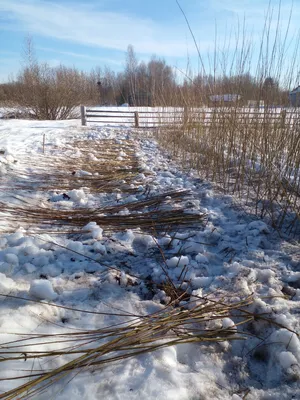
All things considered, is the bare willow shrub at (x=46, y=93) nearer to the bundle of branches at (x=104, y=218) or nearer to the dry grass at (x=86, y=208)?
the dry grass at (x=86, y=208)

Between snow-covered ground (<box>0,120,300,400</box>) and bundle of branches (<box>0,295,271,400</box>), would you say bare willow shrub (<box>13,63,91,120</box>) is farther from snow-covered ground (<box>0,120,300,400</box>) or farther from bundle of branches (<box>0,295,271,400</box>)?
bundle of branches (<box>0,295,271,400</box>)

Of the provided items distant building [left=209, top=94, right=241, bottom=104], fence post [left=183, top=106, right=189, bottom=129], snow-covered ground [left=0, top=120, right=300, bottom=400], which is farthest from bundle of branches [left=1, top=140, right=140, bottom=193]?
distant building [left=209, top=94, right=241, bottom=104]

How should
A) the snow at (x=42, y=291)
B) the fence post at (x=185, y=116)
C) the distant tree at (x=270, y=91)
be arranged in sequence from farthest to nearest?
1. the fence post at (x=185, y=116)
2. the distant tree at (x=270, y=91)
3. the snow at (x=42, y=291)

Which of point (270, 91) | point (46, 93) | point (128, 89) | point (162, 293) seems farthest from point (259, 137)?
point (46, 93)

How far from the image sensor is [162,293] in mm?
1207

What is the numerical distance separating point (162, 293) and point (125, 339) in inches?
12.7

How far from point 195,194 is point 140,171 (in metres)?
1.15

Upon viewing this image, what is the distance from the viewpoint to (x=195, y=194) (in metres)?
2.57

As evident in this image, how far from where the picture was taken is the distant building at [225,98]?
99.9 inches

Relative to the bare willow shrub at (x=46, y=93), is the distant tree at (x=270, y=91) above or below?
below

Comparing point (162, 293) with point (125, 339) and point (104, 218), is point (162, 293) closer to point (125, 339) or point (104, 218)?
point (125, 339)

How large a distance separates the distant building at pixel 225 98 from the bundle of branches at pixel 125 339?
6.59 feet

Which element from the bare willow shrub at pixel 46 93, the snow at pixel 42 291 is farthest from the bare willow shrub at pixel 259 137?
the bare willow shrub at pixel 46 93

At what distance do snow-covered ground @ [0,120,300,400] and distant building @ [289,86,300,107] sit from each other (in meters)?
0.87
